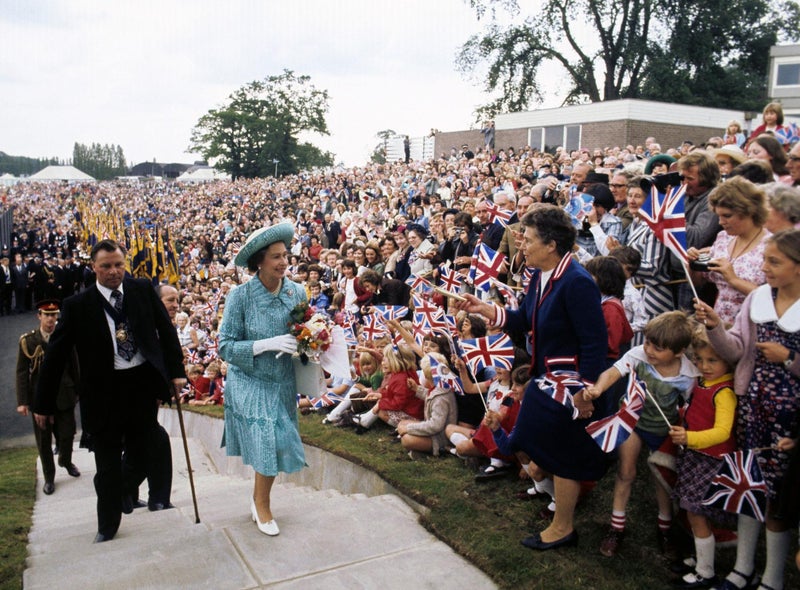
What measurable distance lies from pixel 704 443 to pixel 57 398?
666cm

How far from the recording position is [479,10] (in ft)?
132

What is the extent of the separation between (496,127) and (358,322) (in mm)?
22678

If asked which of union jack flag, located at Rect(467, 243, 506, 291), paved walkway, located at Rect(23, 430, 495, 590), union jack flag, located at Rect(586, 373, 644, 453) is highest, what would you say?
union jack flag, located at Rect(467, 243, 506, 291)

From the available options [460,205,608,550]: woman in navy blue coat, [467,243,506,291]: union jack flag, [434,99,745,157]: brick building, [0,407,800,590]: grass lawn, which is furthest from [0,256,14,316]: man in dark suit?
[460,205,608,550]: woman in navy blue coat

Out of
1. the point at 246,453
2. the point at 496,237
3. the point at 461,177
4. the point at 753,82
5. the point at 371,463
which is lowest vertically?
the point at 371,463

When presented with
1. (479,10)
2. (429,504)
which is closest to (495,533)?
(429,504)

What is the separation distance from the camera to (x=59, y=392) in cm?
754

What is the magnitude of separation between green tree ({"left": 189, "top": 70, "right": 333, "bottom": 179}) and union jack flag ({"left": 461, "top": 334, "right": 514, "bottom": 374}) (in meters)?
68.8

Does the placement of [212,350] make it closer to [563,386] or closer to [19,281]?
[563,386]

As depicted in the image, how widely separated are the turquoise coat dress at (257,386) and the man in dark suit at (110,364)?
2.71 ft

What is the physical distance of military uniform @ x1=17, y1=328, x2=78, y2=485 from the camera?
7.42m

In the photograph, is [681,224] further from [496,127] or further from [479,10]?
[479,10]

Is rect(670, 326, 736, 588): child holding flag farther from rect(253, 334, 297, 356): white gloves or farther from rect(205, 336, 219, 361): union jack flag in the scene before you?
rect(205, 336, 219, 361): union jack flag

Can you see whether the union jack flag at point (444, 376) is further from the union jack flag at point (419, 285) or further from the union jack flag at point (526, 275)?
the union jack flag at point (419, 285)
